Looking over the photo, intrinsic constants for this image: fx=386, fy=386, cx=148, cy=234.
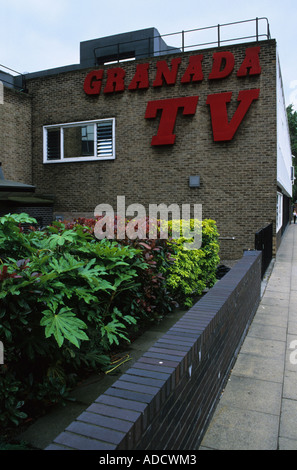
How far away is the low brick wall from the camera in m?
1.76

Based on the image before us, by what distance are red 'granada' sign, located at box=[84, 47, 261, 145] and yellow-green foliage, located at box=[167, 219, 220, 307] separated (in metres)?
6.26

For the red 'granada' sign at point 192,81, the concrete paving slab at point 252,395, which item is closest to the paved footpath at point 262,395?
the concrete paving slab at point 252,395

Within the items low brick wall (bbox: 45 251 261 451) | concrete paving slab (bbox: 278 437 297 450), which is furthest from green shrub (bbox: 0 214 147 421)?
concrete paving slab (bbox: 278 437 297 450)

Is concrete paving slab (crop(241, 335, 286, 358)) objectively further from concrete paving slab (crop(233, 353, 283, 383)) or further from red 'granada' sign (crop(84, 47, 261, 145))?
red 'granada' sign (crop(84, 47, 261, 145))

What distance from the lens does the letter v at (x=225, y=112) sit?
41.8ft

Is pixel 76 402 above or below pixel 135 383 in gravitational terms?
below

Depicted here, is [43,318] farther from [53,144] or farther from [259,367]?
[53,144]

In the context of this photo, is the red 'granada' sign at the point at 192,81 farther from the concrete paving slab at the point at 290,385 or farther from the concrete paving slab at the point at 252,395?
the concrete paving slab at the point at 252,395

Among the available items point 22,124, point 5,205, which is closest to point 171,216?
point 5,205

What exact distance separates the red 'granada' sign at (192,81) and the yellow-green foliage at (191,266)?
6264mm

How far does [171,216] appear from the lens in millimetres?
14539

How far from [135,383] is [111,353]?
99.1 inches
